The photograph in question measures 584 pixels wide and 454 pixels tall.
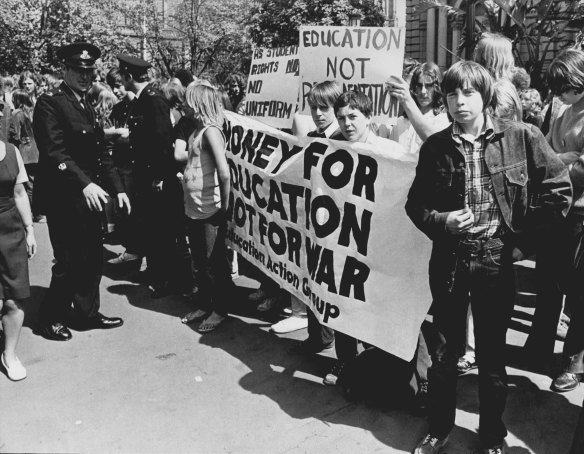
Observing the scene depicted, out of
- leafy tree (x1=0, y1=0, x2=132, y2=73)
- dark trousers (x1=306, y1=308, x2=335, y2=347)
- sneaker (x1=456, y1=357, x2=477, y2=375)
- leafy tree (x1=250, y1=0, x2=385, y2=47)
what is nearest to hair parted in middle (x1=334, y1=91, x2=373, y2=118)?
dark trousers (x1=306, y1=308, x2=335, y2=347)

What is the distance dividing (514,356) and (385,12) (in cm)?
2177

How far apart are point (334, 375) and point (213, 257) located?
1.57 meters

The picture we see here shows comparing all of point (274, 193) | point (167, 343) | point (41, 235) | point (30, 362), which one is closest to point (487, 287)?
point (274, 193)

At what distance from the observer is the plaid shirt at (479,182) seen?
122 inches

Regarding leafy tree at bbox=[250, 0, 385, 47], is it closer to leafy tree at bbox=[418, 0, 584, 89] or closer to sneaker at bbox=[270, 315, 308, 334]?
leafy tree at bbox=[418, 0, 584, 89]

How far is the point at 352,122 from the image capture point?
3.98 m

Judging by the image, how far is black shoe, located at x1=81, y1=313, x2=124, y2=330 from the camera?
5.35m

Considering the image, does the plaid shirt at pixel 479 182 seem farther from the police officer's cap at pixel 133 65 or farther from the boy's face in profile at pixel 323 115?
the police officer's cap at pixel 133 65

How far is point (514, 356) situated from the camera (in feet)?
15.1

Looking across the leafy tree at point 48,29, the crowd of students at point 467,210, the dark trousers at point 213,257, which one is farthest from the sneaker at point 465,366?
the leafy tree at point 48,29

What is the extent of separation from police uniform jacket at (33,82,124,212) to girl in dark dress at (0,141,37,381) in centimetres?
52

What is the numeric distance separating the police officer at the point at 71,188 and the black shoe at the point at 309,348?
177cm

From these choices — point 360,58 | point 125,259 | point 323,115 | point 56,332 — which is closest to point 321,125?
point 323,115

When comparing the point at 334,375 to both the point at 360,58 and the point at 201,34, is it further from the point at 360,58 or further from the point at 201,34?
the point at 201,34
